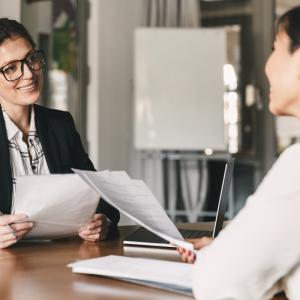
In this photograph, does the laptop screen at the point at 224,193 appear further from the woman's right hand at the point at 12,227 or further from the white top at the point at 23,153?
the white top at the point at 23,153

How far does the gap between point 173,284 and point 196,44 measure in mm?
3609

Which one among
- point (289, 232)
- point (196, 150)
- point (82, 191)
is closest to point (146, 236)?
point (82, 191)

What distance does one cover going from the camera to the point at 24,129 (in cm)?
206

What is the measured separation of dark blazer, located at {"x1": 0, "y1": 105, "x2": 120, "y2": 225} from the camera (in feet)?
5.96

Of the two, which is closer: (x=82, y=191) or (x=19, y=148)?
(x=82, y=191)

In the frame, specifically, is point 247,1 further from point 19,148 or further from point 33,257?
point 33,257

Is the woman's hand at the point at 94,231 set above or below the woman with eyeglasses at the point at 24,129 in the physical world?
below

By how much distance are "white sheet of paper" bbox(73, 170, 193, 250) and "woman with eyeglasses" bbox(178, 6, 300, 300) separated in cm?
39

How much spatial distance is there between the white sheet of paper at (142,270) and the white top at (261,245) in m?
0.16

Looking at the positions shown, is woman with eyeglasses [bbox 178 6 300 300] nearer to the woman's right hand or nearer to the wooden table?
Answer: the wooden table

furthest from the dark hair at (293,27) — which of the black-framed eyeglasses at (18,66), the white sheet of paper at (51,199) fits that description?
the black-framed eyeglasses at (18,66)

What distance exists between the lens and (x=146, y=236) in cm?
164

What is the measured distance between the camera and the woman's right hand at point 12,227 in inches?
59.7

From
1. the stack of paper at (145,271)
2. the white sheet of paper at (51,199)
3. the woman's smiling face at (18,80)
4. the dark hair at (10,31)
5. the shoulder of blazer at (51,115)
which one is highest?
the dark hair at (10,31)
